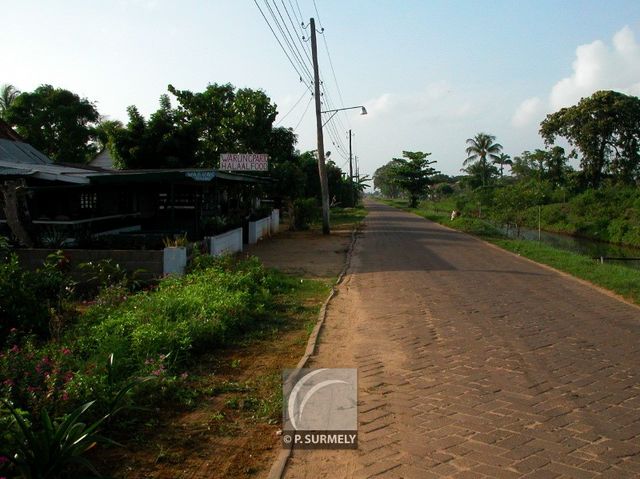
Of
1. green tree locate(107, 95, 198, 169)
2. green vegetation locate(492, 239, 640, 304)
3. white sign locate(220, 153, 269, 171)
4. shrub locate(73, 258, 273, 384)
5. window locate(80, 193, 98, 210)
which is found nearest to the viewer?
shrub locate(73, 258, 273, 384)

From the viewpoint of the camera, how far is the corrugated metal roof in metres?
22.0

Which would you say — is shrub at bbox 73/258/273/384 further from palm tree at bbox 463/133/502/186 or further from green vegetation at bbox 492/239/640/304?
palm tree at bbox 463/133/502/186

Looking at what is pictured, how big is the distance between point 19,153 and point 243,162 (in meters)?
11.1

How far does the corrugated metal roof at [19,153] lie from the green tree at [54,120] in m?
7.45

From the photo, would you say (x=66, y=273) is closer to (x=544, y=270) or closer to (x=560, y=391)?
(x=560, y=391)

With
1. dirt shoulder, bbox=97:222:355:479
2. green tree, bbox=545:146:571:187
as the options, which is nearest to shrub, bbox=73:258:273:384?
dirt shoulder, bbox=97:222:355:479

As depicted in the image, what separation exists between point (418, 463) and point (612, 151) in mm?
41835

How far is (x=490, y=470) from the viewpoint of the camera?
11.8 feet

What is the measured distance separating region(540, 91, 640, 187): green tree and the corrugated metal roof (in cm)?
3434

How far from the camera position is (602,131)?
1497 inches

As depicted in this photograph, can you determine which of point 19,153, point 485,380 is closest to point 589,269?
point 485,380

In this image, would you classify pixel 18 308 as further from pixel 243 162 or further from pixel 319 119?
pixel 319 119

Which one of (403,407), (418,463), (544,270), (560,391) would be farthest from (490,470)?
(544,270)

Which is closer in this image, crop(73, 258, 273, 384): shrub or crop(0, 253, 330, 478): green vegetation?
crop(0, 253, 330, 478): green vegetation
